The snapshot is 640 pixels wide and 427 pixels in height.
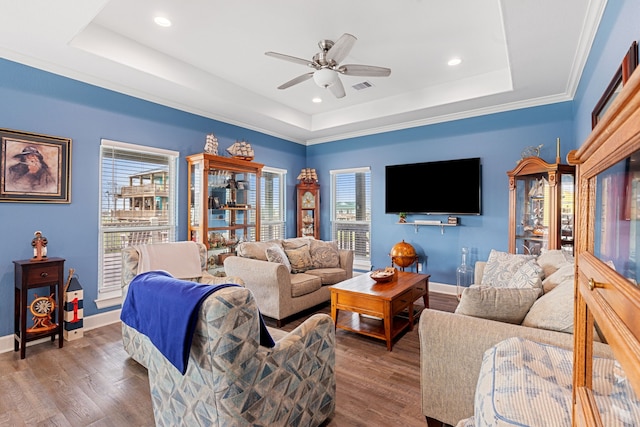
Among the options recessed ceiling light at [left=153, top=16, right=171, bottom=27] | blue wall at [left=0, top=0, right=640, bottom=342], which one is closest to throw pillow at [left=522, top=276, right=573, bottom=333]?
blue wall at [left=0, top=0, right=640, bottom=342]

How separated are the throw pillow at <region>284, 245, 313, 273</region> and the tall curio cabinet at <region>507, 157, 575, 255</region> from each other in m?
2.64

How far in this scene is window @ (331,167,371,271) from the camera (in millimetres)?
5844

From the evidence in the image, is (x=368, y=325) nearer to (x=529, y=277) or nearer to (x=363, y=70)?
(x=529, y=277)

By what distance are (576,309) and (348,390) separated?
72.8 inches

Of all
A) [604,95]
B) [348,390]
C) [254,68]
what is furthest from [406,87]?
[348,390]

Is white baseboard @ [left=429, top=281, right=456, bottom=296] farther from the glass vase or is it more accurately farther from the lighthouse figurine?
the lighthouse figurine

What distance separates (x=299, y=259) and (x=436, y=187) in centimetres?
244

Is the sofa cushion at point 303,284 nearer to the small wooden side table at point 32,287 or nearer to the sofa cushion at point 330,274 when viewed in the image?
the sofa cushion at point 330,274

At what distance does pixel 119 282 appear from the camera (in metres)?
3.78

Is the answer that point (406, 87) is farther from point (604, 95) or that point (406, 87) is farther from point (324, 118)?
point (604, 95)

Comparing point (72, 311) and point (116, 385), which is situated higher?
point (72, 311)

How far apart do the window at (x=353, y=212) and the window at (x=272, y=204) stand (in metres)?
0.99

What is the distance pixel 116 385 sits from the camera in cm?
235

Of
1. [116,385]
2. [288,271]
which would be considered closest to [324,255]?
[288,271]
